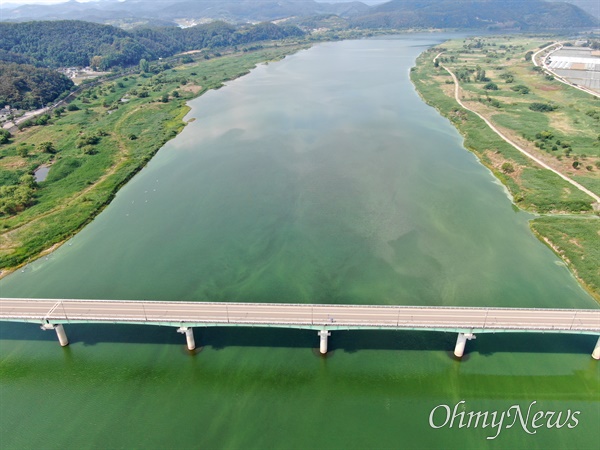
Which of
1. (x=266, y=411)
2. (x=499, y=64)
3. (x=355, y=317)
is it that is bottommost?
(x=266, y=411)

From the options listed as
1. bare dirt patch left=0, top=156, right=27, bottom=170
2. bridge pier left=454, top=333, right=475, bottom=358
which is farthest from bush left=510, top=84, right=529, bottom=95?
bare dirt patch left=0, top=156, right=27, bottom=170

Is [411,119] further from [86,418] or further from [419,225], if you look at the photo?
[86,418]

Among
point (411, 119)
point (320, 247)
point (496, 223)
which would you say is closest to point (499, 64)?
point (411, 119)

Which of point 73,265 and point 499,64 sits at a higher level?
point 499,64

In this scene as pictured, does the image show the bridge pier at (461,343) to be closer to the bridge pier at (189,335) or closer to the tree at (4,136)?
the bridge pier at (189,335)

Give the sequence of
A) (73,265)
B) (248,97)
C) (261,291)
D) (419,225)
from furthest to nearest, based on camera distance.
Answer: (248,97) < (419,225) < (73,265) < (261,291)

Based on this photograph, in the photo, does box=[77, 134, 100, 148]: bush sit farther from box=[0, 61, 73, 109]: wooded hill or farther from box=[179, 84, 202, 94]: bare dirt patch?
box=[179, 84, 202, 94]: bare dirt patch

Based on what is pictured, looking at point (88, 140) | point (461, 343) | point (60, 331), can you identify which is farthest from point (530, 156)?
point (88, 140)

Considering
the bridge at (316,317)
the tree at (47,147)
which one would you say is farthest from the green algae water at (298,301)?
the tree at (47,147)
